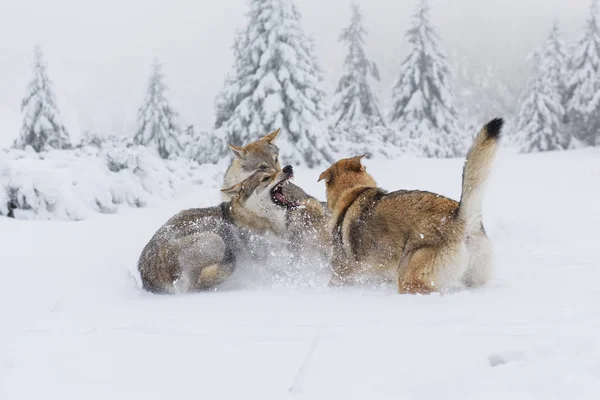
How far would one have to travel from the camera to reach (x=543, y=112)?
3409cm

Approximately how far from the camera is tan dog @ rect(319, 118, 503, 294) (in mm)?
4238

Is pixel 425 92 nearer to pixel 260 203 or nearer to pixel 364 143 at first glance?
pixel 364 143

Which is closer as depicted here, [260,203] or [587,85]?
[260,203]

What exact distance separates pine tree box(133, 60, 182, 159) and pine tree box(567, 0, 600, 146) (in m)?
27.7

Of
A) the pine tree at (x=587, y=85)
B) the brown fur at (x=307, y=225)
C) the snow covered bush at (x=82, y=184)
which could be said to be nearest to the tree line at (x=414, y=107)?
the pine tree at (x=587, y=85)

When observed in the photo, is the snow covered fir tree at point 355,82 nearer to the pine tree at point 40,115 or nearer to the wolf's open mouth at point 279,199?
the pine tree at point 40,115

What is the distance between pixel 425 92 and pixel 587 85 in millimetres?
10461

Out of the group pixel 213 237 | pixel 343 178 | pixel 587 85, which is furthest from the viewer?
pixel 587 85

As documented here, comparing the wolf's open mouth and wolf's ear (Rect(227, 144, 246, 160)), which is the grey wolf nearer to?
the wolf's open mouth

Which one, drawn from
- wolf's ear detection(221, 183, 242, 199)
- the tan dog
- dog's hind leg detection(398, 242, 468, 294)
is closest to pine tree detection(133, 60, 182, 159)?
wolf's ear detection(221, 183, 242, 199)

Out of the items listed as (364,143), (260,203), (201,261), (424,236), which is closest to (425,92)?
(364,143)

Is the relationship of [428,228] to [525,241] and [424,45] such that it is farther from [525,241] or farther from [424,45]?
[424,45]

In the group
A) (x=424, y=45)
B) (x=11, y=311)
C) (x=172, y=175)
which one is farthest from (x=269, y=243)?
(x=424, y=45)

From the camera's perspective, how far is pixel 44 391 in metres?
A: 2.52
